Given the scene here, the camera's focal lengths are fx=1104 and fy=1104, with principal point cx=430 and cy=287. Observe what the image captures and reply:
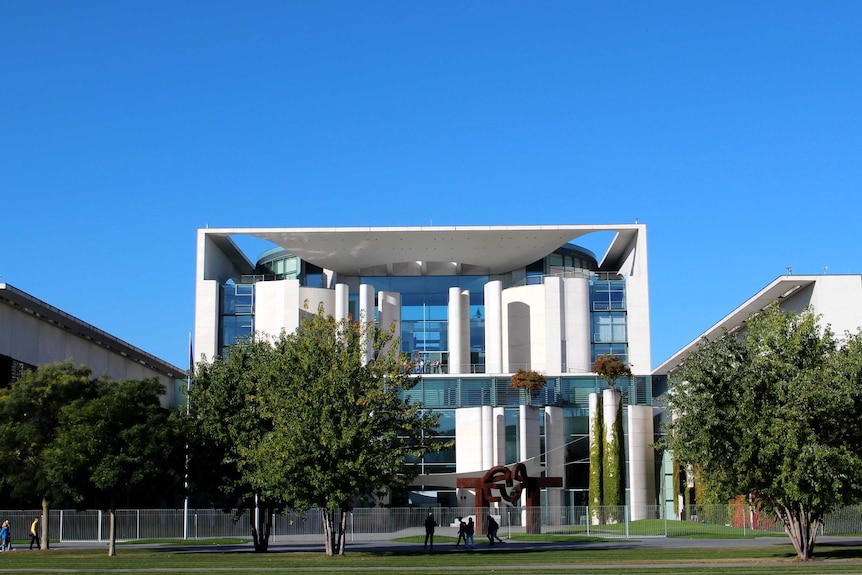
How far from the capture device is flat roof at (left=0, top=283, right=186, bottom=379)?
61.7 metres

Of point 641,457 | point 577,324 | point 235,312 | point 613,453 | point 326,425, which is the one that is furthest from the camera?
point 235,312

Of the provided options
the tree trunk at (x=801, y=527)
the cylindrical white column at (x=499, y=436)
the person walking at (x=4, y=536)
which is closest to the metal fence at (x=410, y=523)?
the person walking at (x=4, y=536)

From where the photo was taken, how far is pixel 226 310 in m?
83.0

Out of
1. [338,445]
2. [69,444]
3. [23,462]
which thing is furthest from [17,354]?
[338,445]

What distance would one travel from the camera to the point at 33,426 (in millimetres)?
48875

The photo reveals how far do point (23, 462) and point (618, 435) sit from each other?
36854 mm

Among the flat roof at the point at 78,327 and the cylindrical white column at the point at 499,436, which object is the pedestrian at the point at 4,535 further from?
the cylindrical white column at the point at 499,436

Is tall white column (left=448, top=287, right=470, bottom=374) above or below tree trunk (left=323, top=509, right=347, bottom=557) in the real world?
above

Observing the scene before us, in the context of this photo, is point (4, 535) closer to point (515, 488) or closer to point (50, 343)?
point (50, 343)

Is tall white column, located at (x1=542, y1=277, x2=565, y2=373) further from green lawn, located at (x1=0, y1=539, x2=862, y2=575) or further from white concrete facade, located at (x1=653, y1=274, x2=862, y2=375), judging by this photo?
green lawn, located at (x1=0, y1=539, x2=862, y2=575)

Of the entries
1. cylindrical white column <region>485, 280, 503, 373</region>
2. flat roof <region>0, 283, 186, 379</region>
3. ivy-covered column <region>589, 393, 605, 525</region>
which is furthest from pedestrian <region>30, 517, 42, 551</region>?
cylindrical white column <region>485, 280, 503, 373</region>

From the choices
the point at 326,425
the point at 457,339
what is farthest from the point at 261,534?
the point at 457,339

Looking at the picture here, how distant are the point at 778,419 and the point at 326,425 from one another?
15789 mm

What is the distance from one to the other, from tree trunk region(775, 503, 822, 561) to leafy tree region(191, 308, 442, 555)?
13781 mm
